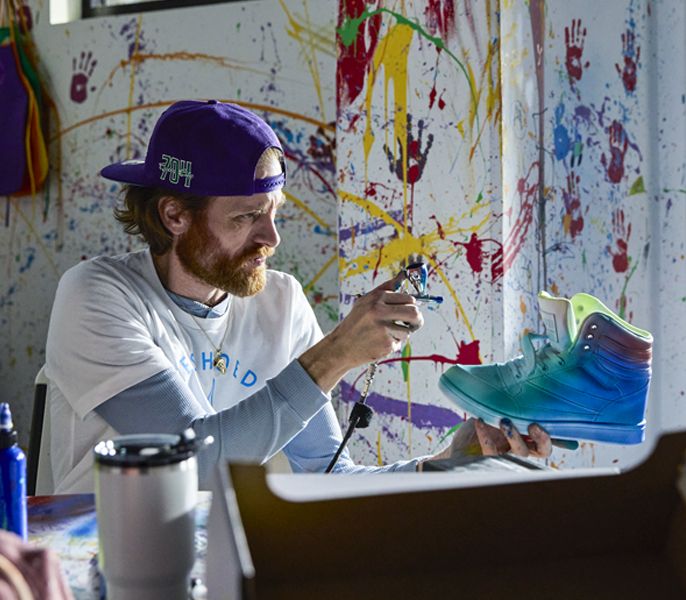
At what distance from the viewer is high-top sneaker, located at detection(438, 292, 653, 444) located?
1.30 m

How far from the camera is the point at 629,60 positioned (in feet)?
9.17

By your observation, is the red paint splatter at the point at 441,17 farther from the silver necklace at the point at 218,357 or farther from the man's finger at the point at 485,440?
the man's finger at the point at 485,440

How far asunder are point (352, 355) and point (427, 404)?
91 cm

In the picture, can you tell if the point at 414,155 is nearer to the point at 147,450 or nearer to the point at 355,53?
the point at 355,53

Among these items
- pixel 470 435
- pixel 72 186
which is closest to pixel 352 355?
pixel 470 435

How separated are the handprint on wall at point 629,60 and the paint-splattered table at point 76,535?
2.22 meters

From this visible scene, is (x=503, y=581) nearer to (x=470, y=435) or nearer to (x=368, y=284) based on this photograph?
(x=470, y=435)

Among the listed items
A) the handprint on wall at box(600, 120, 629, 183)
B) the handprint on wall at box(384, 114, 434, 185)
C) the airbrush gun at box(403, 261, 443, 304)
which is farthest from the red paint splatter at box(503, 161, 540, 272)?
the airbrush gun at box(403, 261, 443, 304)

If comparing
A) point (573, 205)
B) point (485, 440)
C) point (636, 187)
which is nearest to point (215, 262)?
point (485, 440)

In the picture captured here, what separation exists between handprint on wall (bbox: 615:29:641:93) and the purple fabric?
2.27 metres

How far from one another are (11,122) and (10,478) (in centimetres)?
268

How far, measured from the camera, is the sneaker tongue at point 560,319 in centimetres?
133

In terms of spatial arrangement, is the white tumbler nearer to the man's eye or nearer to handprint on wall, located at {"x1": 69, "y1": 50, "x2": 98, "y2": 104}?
the man's eye

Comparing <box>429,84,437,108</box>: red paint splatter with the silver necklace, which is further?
<box>429,84,437,108</box>: red paint splatter
